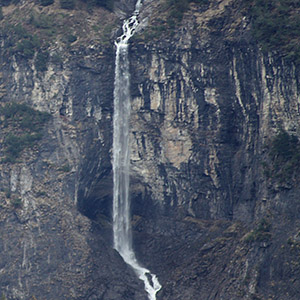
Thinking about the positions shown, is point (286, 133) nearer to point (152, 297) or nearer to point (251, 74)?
point (251, 74)

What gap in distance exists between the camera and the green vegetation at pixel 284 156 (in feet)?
317

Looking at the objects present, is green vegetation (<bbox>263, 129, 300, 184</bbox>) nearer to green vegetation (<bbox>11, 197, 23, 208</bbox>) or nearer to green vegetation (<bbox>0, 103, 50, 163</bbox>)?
green vegetation (<bbox>0, 103, 50, 163</bbox>)

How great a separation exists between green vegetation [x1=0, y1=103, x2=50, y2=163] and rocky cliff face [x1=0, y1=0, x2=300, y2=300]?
0.51 m

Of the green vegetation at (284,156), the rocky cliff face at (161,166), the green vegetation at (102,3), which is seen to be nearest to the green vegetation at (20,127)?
the rocky cliff face at (161,166)

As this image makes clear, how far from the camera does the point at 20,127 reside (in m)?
106

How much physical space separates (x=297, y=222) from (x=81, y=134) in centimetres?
1990

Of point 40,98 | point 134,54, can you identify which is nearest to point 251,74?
point 134,54

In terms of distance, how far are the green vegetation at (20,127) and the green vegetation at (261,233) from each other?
1892 cm

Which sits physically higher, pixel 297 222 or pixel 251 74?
pixel 251 74

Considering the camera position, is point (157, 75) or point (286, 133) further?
point (157, 75)

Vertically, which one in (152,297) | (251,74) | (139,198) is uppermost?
(251,74)

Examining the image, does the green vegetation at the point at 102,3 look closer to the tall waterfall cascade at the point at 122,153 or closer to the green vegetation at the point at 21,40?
the tall waterfall cascade at the point at 122,153

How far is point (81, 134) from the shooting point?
106 meters

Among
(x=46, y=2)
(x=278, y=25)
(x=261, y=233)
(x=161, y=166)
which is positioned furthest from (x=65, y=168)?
(x=278, y=25)
